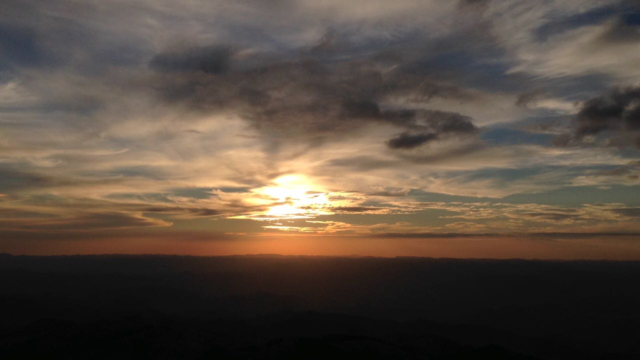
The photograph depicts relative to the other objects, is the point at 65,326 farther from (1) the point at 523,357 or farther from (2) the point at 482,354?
(1) the point at 523,357

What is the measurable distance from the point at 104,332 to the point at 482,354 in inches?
4514

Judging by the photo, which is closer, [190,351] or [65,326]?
[190,351]

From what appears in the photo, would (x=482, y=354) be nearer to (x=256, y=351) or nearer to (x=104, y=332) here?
(x=256, y=351)

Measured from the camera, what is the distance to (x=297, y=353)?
348 ft

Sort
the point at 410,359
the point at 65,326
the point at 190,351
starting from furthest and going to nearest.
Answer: the point at 65,326 → the point at 190,351 → the point at 410,359

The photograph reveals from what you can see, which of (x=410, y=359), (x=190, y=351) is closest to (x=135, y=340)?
(x=190, y=351)

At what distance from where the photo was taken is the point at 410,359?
9969 centimetres

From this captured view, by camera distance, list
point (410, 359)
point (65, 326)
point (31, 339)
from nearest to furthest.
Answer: point (410, 359) → point (31, 339) → point (65, 326)

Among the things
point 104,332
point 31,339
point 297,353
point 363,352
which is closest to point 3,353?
point 31,339

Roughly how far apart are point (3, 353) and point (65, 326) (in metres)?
29.9

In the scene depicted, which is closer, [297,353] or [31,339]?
[297,353]

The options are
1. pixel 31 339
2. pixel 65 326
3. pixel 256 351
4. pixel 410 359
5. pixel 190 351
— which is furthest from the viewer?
pixel 65 326

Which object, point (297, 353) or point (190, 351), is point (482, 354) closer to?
point (297, 353)

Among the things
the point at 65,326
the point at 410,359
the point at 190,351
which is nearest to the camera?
the point at 410,359
